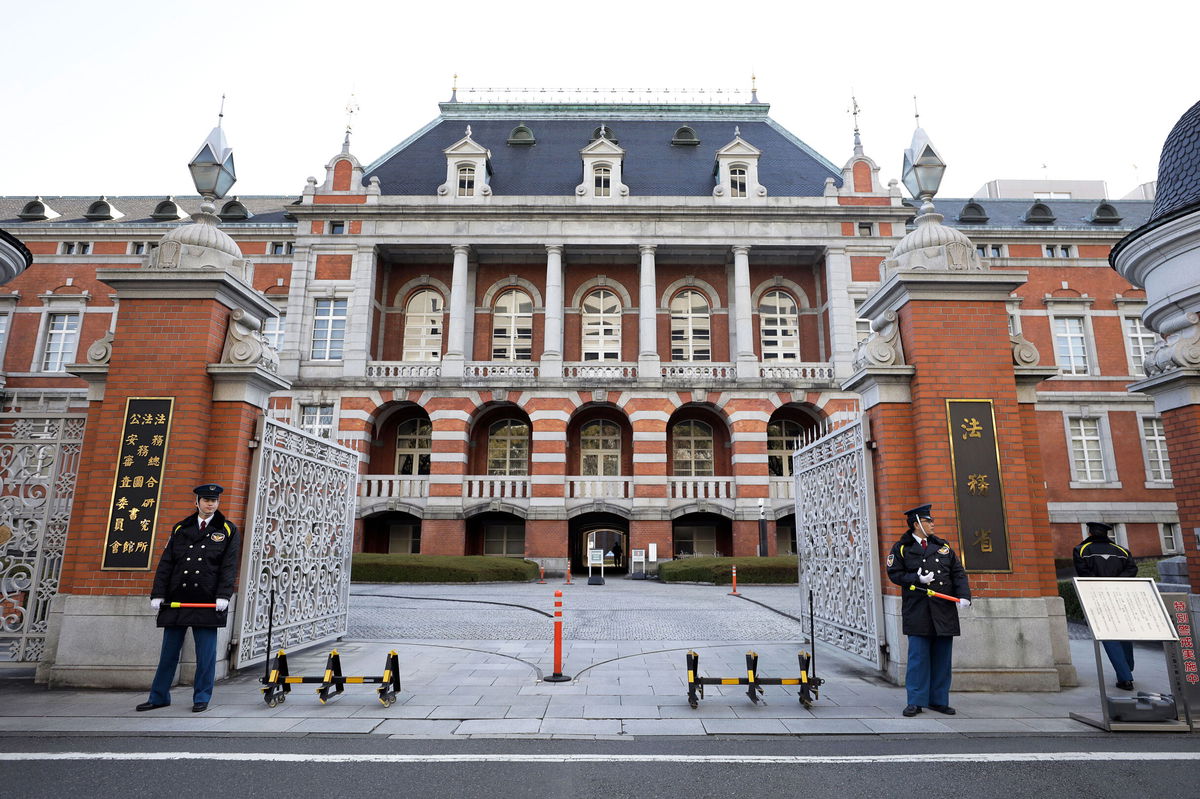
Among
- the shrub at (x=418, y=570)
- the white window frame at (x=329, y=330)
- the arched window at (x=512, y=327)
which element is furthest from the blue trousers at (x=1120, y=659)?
the white window frame at (x=329, y=330)

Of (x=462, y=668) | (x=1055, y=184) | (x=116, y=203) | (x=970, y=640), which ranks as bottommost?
(x=462, y=668)

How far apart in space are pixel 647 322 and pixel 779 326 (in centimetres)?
633

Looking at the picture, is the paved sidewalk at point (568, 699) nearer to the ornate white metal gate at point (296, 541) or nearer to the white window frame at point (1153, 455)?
the ornate white metal gate at point (296, 541)

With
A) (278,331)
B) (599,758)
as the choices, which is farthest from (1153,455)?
(278,331)

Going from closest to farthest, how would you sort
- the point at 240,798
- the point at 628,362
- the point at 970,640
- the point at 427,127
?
the point at 240,798 → the point at 970,640 → the point at 628,362 → the point at 427,127

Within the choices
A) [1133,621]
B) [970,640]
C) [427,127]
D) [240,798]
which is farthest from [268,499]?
[427,127]

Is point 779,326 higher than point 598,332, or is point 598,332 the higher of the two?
point 779,326

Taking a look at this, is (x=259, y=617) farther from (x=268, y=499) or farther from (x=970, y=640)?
(x=970, y=640)

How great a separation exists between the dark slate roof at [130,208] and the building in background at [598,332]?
459 mm

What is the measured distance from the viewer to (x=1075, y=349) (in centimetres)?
2923

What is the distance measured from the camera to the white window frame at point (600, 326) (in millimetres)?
28797

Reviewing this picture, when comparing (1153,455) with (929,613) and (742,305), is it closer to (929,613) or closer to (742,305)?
(742,305)

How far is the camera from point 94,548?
271 inches

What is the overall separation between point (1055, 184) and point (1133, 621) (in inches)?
2090
